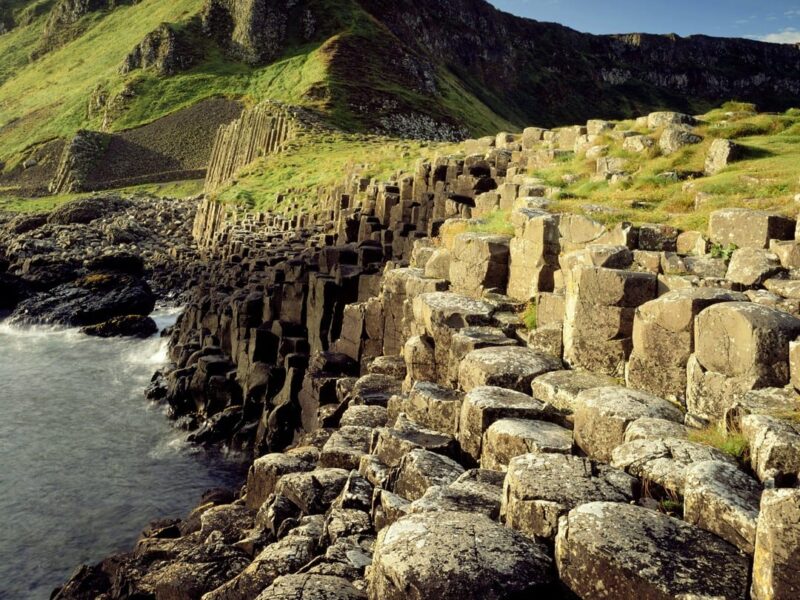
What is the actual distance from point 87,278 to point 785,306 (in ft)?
149

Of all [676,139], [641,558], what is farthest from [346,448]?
[676,139]

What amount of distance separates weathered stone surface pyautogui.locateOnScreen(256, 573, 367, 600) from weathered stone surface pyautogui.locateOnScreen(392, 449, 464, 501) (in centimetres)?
189

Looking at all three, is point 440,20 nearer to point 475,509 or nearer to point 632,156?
point 632,156

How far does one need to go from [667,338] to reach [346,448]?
17.8 feet

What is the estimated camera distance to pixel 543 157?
27.2 meters

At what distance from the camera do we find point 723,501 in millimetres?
6402

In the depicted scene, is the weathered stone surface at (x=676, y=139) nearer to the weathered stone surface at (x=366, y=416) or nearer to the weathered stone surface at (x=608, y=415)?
the weathered stone surface at (x=366, y=416)

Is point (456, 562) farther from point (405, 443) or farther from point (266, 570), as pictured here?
point (405, 443)

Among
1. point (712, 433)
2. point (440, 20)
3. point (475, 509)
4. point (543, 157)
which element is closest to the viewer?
→ point (475, 509)

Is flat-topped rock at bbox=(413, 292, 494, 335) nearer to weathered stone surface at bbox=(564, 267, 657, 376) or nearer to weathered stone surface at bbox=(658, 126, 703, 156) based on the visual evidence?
weathered stone surface at bbox=(564, 267, 657, 376)

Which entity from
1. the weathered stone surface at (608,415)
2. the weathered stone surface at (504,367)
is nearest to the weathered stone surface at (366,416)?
the weathered stone surface at (504,367)

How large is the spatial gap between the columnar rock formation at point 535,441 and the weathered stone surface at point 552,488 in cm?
2

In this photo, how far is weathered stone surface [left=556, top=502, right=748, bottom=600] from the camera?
18.9 feet

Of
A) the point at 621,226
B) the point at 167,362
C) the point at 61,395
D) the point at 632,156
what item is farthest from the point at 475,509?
the point at 167,362
